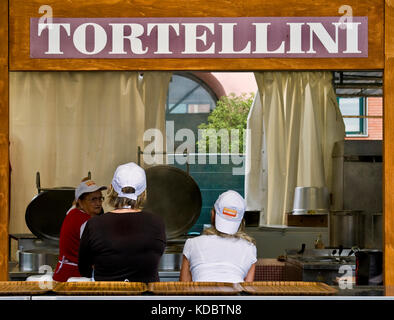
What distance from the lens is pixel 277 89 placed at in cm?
653

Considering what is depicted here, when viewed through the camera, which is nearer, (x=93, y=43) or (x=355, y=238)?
(x=93, y=43)

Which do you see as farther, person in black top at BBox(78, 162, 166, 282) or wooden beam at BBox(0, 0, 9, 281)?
wooden beam at BBox(0, 0, 9, 281)

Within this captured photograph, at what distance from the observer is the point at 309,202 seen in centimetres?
647

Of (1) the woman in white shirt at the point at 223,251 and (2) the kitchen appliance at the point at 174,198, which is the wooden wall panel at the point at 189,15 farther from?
(2) the kitchen appliance at the point at 174,198

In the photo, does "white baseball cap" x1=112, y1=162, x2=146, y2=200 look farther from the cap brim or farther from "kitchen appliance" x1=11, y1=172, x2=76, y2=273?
"kitchen appliance" x1=11, y1=172, x2=76, y2=273

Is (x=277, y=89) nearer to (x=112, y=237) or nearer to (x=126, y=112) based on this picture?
(x=126, y=112)

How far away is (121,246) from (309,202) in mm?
3716

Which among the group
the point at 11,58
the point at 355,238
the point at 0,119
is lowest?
the point at 355,238

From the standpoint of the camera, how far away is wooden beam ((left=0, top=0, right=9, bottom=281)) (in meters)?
3.82

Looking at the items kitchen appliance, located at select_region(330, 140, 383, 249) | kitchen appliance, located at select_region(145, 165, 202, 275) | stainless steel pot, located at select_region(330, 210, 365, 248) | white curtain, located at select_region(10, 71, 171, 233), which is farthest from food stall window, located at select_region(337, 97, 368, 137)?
kitchen appliance, located at select_region(145, 165, 202, 275)

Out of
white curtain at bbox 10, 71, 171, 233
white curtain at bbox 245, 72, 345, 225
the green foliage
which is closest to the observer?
white curtain at bbox 10, 71, 171, 233

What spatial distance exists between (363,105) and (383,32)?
5.00m

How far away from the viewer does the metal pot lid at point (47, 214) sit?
5039 mm
